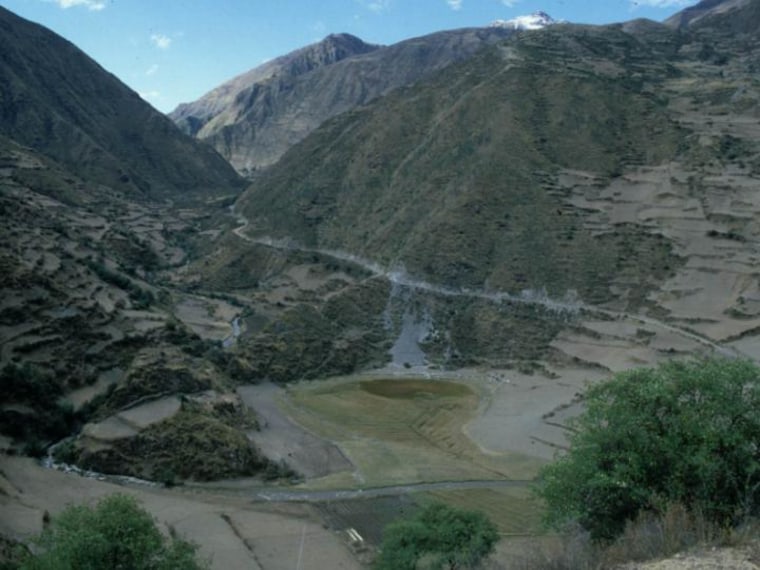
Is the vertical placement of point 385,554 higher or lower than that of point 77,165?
lower

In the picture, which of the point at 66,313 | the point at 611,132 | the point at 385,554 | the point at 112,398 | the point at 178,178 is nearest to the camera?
the point at 385,554

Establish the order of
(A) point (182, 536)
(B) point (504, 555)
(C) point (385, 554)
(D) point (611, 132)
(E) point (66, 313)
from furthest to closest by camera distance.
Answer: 1. (D) point (611, 132)
2. (E) point (66, 313)
3. (A) point (182, 536)
4. (B) point (504, 555)
5. (C) point (385, 554)

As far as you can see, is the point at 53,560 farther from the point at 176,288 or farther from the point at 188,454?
the point at 176,288

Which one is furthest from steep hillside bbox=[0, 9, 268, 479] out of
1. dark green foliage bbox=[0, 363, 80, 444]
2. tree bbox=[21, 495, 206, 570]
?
tree bbox=[21, 495, 206, 570]

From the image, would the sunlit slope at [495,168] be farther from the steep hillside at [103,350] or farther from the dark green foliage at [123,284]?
the dark green foliage at [123,284]

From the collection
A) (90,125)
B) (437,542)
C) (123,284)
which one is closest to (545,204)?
(123,284)

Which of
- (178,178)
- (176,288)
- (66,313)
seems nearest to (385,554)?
(66,313)
